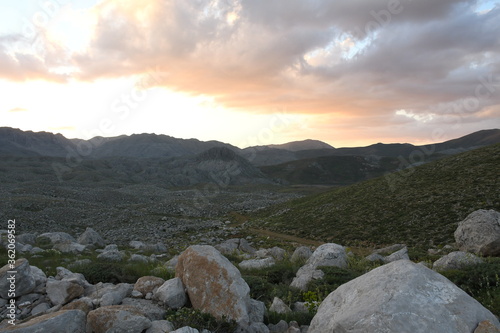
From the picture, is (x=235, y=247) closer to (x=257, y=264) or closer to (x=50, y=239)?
(x=257, y=264)

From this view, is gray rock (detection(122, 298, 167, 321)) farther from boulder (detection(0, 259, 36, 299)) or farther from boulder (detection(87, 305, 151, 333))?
boulder (detection(0, 259, 36, 299))

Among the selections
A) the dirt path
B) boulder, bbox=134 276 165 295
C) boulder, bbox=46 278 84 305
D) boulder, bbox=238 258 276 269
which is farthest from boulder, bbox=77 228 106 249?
boulder, bbox=134 276 165 295

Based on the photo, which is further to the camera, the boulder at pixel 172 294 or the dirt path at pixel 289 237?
the dirt path at pixel 289 237

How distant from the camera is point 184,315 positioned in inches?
312

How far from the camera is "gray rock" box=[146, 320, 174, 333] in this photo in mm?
7133

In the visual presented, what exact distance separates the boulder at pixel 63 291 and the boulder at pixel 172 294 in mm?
2459

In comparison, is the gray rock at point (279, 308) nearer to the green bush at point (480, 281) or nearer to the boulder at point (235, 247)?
the green bush at point (480, 281)

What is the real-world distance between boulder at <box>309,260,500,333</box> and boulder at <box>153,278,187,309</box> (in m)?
3.74

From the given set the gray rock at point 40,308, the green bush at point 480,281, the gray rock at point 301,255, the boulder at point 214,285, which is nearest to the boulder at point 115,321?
the boulder at point 214,285

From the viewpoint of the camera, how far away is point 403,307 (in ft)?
19.2

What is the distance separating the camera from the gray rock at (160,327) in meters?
7.13

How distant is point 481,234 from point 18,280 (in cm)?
2436

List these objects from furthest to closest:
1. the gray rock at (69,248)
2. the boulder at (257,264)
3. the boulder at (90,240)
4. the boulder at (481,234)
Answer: the boulder at (90,240) → the gray rock at (69,248) → the boulder at (481,234) → the boulder at (257,264)

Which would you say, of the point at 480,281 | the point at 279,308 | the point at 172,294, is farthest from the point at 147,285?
the point at 480,281
